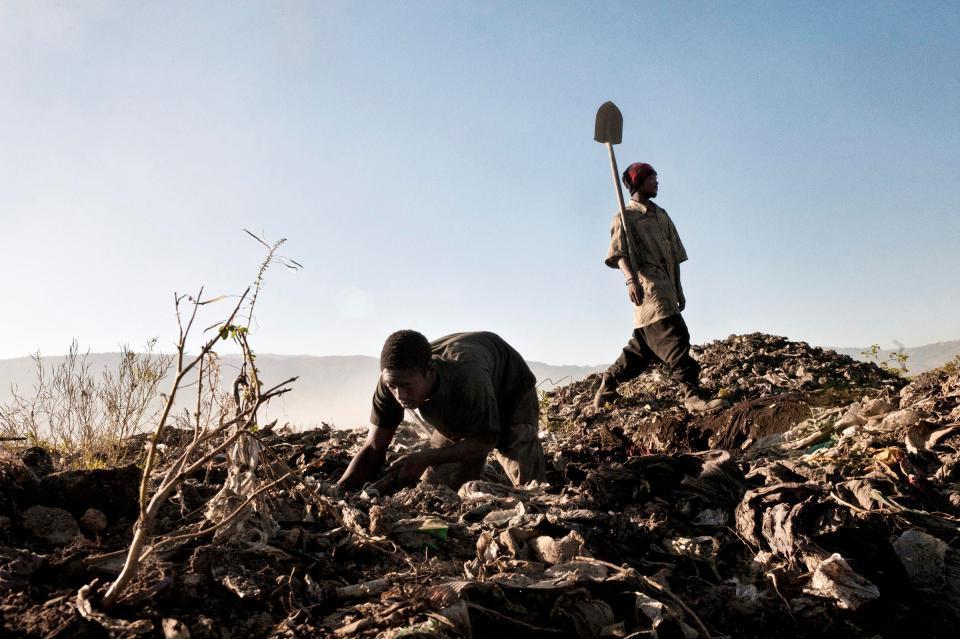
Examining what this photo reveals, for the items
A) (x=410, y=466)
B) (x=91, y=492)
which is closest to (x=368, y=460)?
(x=410, y=466)

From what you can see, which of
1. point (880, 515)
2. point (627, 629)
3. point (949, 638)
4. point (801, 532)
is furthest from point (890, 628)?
point (627, 629)

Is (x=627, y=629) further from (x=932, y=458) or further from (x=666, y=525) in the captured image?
(x=932, y=458)

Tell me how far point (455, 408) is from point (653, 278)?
11.5 ft

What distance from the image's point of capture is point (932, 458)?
3543 mm

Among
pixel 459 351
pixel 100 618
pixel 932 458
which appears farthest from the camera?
pixel 459 351

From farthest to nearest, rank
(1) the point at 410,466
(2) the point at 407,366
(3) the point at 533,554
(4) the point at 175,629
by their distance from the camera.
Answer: (1) the point at 410,466 < (2) the point at 407,366 < (3) the point at 533,554 < (4) the point at 175,629

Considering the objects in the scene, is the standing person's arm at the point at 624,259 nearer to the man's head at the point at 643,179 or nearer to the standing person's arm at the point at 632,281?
the standing person's arm at the point at 632,281

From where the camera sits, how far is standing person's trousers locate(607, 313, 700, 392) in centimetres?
642

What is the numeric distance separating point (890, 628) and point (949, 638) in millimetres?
193

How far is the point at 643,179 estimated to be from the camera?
22.1ft

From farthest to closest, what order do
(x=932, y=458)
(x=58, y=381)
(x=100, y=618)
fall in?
(x=58, y=381)
(x=932, y=458)
(x=100, y=618)

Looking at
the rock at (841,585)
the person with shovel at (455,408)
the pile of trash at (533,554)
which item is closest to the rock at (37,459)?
the pile of trash at (533,554)

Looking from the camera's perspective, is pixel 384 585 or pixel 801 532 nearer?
pixel 384 585

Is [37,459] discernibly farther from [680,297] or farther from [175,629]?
[680,297]
